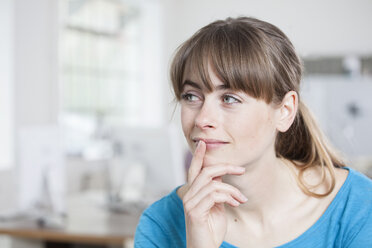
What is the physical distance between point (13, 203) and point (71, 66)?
1591 mm

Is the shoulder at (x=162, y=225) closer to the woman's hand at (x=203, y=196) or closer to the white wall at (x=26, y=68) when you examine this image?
the woman's hand at (x=203, y=196)

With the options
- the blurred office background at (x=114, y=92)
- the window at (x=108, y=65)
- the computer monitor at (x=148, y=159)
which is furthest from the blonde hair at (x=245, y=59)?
the window at (x=108, y=65)

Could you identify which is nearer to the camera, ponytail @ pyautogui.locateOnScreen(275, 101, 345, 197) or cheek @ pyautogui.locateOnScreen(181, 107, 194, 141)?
cheek @ pyautogui.locateOnScreen(181, 107, 194, 141)

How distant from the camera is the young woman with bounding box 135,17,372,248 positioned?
42.8 inches

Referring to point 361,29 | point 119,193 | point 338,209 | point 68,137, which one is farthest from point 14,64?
point 361,29

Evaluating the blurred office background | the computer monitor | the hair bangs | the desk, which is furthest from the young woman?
the computer monitor

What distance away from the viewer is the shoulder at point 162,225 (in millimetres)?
1300

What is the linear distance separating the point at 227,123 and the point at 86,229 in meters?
1.49

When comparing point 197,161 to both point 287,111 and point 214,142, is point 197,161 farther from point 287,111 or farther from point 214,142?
point 287,111

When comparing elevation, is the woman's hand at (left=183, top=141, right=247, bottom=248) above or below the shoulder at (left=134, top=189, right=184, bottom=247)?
above

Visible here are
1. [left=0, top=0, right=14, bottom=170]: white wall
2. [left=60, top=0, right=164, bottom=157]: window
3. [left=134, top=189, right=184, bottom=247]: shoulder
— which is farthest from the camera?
[left=60, top=0, right=164, bottom=157]: window

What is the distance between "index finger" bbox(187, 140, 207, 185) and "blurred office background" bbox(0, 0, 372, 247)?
321 mm

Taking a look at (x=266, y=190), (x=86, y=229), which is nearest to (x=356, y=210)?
(x=266, y=190)

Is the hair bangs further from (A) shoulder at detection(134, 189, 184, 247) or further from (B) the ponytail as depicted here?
(A) shoulder at detection(134, 189, 184, 247)
